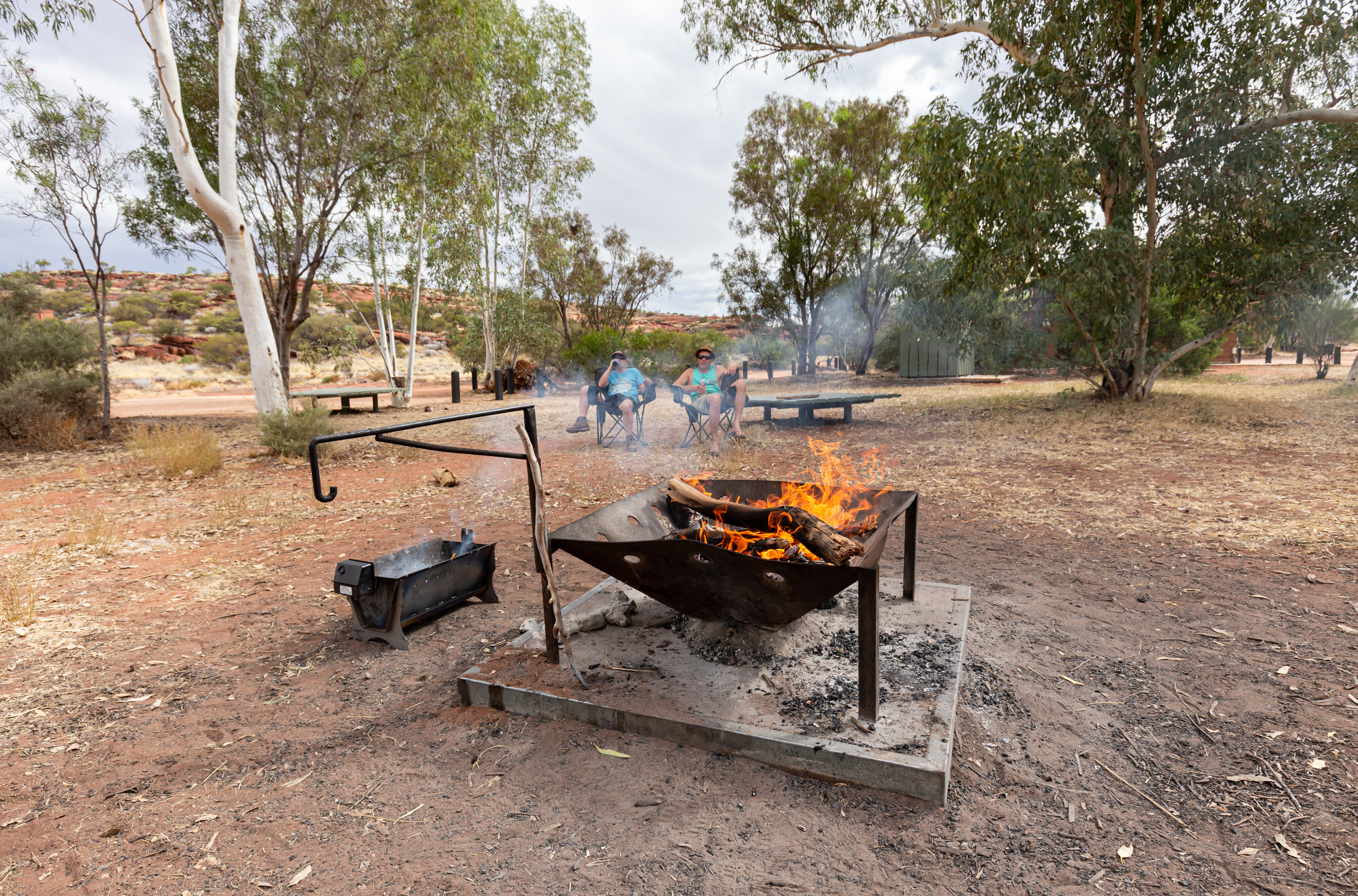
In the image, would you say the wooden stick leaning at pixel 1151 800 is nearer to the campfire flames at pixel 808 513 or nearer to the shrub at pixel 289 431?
the campfire flames at pixel 808 513

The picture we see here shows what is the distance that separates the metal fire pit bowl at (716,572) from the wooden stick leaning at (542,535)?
6 centimetres

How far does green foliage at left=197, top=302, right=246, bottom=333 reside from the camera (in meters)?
32.0

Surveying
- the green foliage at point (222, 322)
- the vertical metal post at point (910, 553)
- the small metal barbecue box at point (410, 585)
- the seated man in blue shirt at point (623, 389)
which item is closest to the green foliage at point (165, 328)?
the green foliage at point (222, 322)

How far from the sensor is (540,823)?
1.86m

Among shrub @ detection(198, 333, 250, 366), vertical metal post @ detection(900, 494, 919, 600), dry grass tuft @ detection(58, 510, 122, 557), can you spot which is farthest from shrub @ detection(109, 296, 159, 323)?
vertical metal post @ detection(900, 494, 919, 600)

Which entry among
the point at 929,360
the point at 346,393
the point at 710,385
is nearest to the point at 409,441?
the point at 710,385

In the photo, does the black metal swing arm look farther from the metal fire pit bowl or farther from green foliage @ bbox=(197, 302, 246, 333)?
green foliage @ bbox=(197, 302, 246, 333)

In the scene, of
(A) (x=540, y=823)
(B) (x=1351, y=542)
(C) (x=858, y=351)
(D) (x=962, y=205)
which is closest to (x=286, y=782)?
(A) (x=540, y=823)

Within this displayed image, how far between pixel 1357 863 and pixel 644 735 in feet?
6.39

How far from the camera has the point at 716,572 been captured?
7.11 ft

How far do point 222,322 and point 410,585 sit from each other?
3787 cm

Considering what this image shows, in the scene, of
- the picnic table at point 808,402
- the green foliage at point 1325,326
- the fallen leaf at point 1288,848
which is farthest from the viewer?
the green foliage at point 1325,326

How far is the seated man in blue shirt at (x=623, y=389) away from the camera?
324 inches

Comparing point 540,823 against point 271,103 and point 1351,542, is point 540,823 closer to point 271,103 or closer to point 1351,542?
point 1351,542
